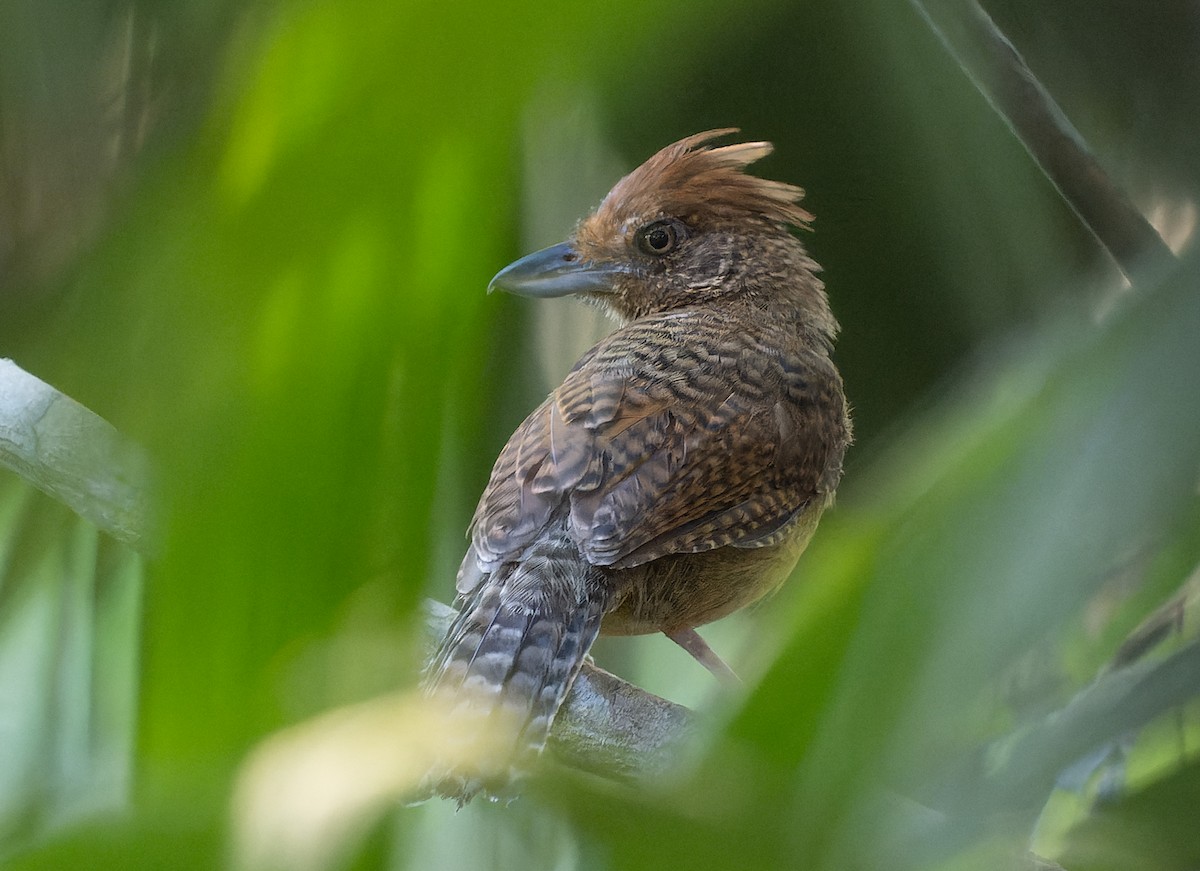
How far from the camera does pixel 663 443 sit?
2234mm

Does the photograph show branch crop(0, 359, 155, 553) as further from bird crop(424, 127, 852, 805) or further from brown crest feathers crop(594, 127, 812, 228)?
brown crest feathers crop(594, 127, 812, 228)

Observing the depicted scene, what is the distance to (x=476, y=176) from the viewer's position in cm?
47

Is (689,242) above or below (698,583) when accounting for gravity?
above

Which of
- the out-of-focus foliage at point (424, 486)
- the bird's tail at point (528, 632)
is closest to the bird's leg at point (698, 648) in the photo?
the bird's tail at point (528, 632)

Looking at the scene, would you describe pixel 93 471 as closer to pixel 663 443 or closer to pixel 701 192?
pixel 663 443

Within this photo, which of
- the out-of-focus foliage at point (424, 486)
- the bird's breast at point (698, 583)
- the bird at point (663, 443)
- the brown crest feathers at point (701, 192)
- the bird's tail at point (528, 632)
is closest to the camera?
the out-of-focus foliage at point (424, 486)

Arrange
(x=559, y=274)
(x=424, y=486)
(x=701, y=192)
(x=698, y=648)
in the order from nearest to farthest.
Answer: (x=424, y=486) < (x=698, y=648) < (x=559, y=274) < (x=701, y=192)

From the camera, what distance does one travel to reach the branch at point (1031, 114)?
2.05 meters

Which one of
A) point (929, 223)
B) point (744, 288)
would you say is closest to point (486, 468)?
point (744, 288)

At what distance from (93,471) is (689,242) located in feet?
7.62

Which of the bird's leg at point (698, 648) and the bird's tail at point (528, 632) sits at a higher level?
the bird's tail at point (528, 632)

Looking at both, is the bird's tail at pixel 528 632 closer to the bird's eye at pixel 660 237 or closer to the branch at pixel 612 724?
the branch at pixel 612 724

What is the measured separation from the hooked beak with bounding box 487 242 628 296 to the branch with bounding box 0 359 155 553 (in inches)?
53.3

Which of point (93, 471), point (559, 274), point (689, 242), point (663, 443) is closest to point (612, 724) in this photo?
point (663, 443)
